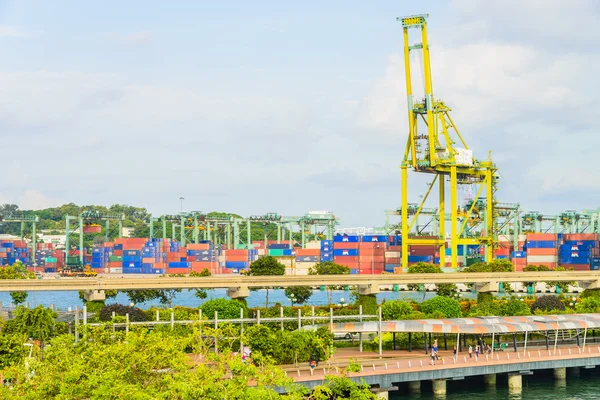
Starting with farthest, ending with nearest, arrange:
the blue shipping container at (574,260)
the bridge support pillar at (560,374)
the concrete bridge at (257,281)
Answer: the blue shipping container at (574,260) < the concrete bridge at (257,281) < the bridge support pillar at (560,374)

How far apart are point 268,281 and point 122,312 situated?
12305 millimetres

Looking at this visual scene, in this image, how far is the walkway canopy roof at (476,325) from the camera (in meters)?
51.0

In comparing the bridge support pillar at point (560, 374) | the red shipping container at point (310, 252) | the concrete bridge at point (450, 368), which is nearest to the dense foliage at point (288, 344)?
the concrete bridge at point (450, 368)

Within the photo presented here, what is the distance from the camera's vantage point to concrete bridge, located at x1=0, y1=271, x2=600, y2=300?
205 ft

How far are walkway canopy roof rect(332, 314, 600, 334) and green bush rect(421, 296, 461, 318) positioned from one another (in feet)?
39.1

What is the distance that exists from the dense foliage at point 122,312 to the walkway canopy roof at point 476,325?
13545mm

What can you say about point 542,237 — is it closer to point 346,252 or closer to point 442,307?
point 346,252

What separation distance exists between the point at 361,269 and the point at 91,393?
13454cm

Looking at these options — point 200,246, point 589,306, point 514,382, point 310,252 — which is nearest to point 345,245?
point 310,252

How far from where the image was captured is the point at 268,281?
69.3m

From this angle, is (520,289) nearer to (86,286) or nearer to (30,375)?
(86,286)

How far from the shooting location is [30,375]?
34.3 m

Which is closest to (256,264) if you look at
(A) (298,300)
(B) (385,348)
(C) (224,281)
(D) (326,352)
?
(A) (298,300)

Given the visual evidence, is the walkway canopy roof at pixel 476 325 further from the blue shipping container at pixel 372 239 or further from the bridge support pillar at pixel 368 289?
the blue shipping container at pixel 372 239
